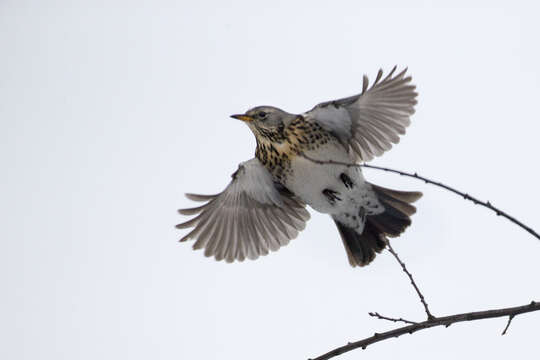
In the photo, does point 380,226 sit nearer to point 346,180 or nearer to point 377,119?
point 346,180

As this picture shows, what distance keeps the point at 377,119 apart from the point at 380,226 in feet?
3.10

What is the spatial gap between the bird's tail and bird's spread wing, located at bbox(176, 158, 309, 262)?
452 mm

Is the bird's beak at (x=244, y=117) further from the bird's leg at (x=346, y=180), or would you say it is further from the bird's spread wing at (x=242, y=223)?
the bird's leg at (x=346, y=180)

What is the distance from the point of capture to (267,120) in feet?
19.6

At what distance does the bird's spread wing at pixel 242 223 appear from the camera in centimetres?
625

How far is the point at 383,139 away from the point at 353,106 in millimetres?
417

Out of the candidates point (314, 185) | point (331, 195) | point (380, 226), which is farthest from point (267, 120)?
point (380, 226)

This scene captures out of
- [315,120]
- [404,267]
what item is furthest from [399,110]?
[404,267]

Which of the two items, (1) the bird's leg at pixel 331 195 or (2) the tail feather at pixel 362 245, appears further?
(2) the tail feather at pixel 362 245

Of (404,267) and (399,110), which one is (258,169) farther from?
(404,267)

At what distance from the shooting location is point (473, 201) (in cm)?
330

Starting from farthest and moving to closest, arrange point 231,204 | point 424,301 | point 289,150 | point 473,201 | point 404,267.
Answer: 1. point 231,204
2. point 289,150
3. point 404,267
4. point 424,301
5. point 473,201

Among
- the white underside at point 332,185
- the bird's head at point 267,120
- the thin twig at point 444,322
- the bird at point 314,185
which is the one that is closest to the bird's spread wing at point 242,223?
the bird at point 314,185

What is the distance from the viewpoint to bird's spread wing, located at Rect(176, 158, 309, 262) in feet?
20.5
